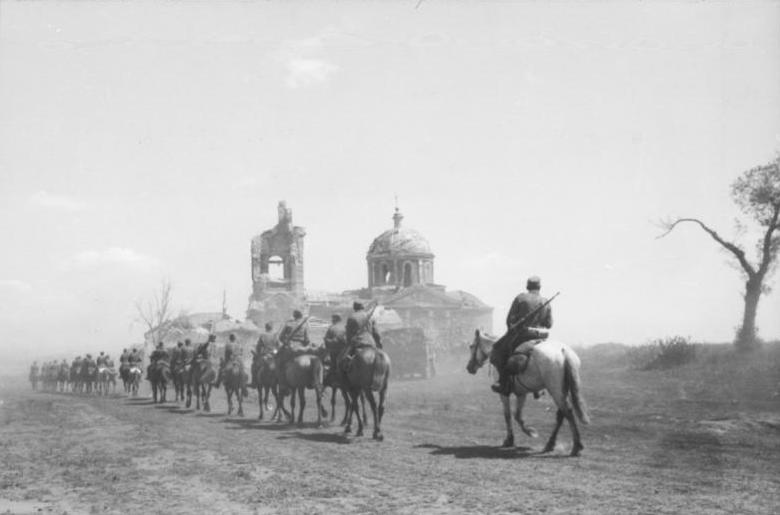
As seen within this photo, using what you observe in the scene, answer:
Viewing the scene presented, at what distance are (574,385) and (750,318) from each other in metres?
24.3

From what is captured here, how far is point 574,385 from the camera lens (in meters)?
10.8

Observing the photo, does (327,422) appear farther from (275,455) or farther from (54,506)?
(54,506)

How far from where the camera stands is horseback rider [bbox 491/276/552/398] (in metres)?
11.6

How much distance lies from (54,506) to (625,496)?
21.2 feet

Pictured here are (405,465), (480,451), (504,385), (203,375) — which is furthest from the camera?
(203,375)

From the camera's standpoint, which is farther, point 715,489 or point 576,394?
point 576,394

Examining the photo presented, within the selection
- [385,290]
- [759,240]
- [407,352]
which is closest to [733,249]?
[759,240]

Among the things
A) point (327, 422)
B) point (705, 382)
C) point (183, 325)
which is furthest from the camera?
point (183, 325)

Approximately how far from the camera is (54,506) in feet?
27.0

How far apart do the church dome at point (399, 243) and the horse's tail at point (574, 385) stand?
188 feet

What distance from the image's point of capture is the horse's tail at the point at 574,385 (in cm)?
1073

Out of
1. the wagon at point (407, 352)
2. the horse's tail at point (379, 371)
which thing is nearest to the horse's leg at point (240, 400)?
the horse's tail at point (379, 371)

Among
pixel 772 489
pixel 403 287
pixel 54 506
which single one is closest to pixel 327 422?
pixel 54 506

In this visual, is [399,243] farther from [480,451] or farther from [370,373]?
[480,451]
